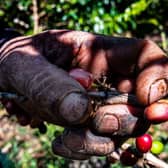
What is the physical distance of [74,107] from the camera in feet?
4.52

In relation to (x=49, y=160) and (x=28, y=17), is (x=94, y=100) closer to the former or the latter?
(x=49, y=160)

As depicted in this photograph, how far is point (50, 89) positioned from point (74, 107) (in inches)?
3.5

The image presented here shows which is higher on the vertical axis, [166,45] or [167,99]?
[167,99]

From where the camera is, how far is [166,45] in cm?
→ 538

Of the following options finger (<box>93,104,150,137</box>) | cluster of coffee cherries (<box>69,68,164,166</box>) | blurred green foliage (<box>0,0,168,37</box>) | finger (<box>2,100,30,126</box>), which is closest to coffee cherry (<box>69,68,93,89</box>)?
cluster of coffee cherries (<box>69,68,164,166</box>)

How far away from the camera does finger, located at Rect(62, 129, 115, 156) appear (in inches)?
60.5

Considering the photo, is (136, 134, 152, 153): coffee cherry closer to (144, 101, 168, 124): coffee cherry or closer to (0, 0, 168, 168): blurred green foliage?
(144, 101, 168, 124): coffee cherry

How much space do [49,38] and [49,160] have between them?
1407 mm

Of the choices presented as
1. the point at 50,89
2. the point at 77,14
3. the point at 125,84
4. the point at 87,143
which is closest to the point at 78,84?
the point at 50,89

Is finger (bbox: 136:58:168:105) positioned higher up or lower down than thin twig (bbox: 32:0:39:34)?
higher up

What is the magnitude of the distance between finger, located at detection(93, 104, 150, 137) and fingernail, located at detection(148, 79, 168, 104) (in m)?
0.08

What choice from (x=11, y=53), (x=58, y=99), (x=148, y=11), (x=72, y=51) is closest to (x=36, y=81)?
(x=58, y=99)

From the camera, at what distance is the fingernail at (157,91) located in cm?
143

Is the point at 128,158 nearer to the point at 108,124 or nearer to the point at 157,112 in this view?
the point at 108,124
